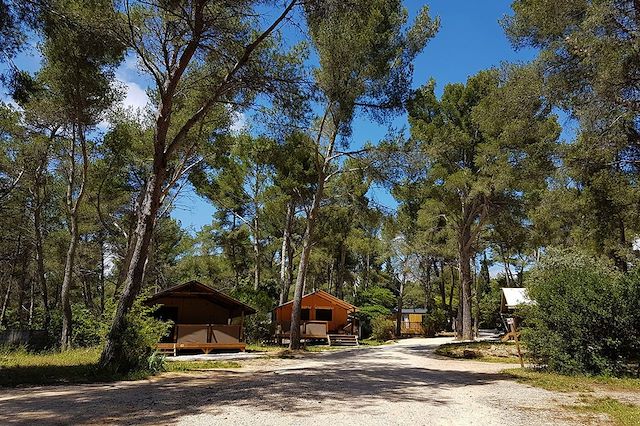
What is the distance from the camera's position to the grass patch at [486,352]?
14414 millimetres

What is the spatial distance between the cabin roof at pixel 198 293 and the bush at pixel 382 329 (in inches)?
413

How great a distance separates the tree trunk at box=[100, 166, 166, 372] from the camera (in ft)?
29.4

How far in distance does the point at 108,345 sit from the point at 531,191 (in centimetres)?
1512

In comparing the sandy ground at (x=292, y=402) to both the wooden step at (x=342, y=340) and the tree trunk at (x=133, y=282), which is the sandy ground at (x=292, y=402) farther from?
the wooden step at (x=342, y=340)

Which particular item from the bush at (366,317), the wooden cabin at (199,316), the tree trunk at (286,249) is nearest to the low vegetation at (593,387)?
the wooden cabin at (199,316)

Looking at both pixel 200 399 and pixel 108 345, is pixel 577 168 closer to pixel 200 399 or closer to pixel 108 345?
pixel 200 399

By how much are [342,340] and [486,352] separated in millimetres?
9709

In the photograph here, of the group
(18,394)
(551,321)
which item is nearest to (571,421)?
(551,321)

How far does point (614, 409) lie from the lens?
20.0 ft

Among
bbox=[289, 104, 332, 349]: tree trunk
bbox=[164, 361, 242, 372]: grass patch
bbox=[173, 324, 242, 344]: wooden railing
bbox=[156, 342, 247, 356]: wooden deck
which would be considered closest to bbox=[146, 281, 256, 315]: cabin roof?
bbox=[173, 324, 242, 344]: wooden railing

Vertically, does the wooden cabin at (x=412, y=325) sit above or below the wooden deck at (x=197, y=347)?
above

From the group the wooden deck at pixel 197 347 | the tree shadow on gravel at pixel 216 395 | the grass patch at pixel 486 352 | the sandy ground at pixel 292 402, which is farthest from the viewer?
the wooden deck at pixel 197 347

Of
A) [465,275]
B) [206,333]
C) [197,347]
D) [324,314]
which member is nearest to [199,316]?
[206,333]

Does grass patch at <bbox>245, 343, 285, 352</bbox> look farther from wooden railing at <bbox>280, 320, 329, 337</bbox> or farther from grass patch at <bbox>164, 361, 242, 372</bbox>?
grass patch at <bbox>164, 361, 242, 372</bbox>
